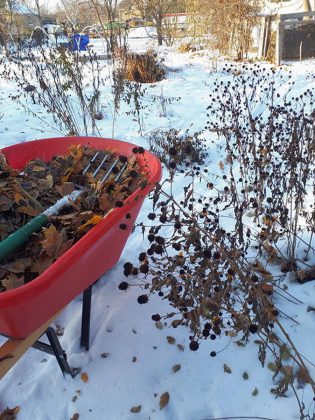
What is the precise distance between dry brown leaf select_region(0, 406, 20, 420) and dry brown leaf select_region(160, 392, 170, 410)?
0.57 meters

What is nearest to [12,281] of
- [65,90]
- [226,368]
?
[226,368]

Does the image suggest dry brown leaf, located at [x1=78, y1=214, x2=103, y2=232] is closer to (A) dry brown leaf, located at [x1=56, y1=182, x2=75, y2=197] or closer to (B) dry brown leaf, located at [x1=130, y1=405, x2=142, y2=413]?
(A) dry brown leaf, located at [x1=56, y1=182, x2=75, y2=197]

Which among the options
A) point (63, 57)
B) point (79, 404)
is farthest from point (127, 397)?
point (63, 57)

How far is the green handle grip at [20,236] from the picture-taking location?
123 cm

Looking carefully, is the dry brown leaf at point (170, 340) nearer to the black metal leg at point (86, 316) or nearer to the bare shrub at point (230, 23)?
the black metal leg at point (86, 316)

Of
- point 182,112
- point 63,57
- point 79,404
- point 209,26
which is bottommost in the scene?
point 79,404

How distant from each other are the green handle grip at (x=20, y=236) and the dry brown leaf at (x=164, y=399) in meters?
0.83

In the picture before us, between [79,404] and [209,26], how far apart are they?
29.8 feet

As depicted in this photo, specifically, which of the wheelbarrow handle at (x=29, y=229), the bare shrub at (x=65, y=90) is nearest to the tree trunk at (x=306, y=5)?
the bare shrub at (x=65, y=90)

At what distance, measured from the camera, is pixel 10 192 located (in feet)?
4.99

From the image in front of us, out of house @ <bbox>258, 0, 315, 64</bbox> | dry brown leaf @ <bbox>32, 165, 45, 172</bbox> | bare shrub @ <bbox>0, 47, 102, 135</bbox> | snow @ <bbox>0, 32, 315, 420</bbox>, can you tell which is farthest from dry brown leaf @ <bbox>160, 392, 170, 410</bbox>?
house @ <bbox>258, 0, 315, 64</bbox>

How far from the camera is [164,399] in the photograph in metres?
1.45

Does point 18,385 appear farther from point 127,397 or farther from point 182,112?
point 182,112

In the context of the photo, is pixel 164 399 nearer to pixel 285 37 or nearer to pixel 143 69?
pixel 143 69
